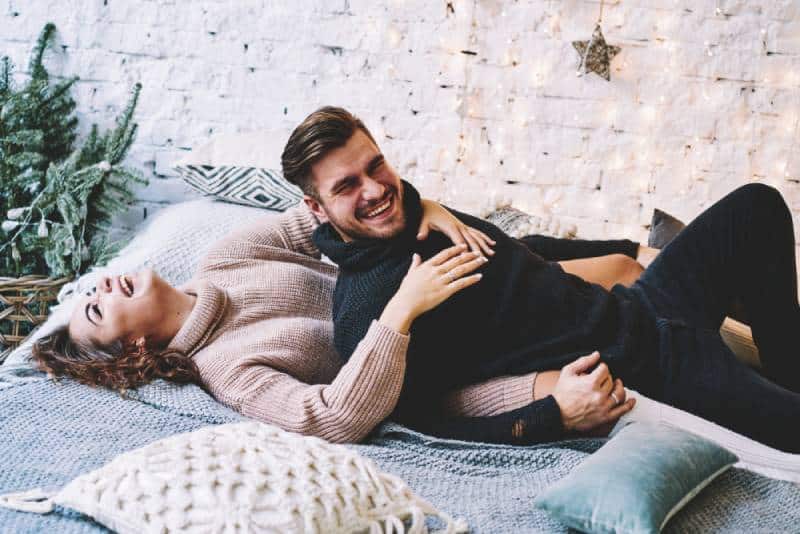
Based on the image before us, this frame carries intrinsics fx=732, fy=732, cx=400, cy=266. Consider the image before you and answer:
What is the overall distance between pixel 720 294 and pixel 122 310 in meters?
1.25

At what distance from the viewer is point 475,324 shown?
144 cm

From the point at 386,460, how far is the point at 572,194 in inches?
62.4

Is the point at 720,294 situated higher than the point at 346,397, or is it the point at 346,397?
the point at 720,294

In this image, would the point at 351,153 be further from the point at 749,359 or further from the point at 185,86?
the point at 185,86

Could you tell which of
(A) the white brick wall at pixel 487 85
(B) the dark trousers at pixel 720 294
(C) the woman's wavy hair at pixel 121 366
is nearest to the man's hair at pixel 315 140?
(C) the woman's wavy hair at pixel 121 366

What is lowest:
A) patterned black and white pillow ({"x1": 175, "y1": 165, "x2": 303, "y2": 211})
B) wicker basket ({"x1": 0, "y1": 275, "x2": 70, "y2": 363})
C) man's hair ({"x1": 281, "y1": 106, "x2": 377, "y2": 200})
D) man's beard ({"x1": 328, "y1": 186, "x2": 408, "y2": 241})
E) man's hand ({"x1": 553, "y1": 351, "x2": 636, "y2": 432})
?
wicker basket ({"x1": 0, "y1": 275, "x2": 70, "y2": 363})

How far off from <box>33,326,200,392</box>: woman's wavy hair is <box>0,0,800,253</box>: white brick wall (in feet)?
3.64

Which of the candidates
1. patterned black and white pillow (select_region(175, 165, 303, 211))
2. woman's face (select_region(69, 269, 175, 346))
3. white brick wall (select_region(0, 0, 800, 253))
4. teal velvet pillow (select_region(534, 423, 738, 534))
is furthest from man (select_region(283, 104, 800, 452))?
white brick wall (select_region(0, 0, 800, 253))

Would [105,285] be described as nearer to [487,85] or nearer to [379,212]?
[379,212]

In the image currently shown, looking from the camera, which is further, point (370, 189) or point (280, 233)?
point (280, 233)

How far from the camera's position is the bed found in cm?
100

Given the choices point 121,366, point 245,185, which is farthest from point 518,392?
point 245,185

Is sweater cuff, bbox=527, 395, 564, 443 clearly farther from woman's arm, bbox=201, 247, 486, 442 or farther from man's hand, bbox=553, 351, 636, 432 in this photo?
woman's arm, bbox=201, 247, 486, 442

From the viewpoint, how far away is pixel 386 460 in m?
1.22
